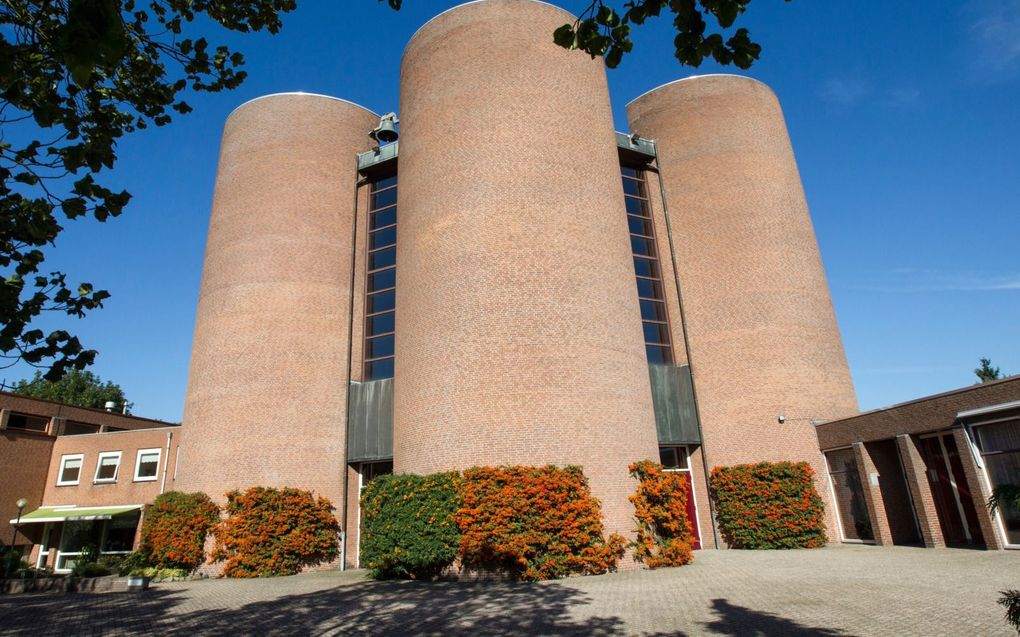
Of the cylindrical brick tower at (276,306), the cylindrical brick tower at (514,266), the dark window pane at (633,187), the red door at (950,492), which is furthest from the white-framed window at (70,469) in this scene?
the red door at (950,492)

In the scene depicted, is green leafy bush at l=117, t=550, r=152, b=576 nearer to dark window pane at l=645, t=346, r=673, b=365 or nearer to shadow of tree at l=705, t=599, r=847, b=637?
dark window pane at l=645, t=346, r=673, b=365

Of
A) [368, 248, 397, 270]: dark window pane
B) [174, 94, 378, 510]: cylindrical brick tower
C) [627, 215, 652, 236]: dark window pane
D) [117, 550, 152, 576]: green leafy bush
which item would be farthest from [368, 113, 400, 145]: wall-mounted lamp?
[117, 550, 152, 576]: green leafy bush

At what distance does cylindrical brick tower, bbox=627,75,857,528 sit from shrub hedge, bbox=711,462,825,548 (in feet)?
3.96

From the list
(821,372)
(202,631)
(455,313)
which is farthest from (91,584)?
(821,372)

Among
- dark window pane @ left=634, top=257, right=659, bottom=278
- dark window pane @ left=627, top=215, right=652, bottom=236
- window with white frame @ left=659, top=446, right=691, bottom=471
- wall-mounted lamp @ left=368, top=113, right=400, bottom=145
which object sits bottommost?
window with white frame @ left=659, top=446, right=691, bottom=471

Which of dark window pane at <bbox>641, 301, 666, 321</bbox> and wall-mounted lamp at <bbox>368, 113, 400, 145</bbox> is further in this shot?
wall-mounted lamp at <bbox>368, 113, 400, 145</bbox>

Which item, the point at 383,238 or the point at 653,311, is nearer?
the point at 653,311

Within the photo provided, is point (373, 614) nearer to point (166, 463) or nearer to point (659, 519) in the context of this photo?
point (659, 519)

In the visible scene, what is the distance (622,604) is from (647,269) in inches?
597

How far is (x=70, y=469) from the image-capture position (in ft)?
96.8

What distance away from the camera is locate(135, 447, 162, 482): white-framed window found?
26953 mm

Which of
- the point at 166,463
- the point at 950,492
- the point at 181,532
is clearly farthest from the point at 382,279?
the point at 950,492

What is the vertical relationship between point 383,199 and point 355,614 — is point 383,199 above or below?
above

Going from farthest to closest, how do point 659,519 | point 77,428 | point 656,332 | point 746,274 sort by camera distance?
point 77,428 < point 656,332 < point 746,274 < point 659,519
